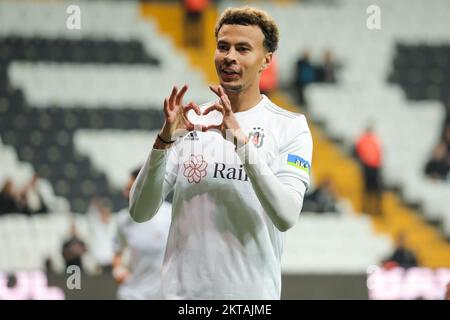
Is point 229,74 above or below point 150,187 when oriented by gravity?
above

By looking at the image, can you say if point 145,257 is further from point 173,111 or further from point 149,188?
point 173,111

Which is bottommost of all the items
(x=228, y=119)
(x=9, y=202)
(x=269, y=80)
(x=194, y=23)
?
(x=9, y=202)

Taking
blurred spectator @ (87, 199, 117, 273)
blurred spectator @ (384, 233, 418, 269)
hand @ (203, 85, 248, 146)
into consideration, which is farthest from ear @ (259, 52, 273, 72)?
blurred spectator @ (384, 233, 418, 269)

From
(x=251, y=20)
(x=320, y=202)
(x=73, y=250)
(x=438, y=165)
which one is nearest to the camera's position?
(x=251, y=20)

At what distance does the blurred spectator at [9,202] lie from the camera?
13.5 m

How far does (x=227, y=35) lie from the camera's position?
404cm

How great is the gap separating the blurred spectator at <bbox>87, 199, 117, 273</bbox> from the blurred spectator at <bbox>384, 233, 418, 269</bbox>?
3.98 m

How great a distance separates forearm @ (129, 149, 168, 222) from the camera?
3.88 m

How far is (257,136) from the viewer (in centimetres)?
407

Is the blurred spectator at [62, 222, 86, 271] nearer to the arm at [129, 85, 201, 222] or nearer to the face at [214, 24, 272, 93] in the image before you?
the arm at [129, 85, 201, 222]

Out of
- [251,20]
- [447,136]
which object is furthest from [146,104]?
[251,20]

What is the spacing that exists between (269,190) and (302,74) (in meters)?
12.5

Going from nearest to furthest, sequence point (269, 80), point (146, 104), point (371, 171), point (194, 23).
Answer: point (371, 171), point (146, 104), point (269, 80), point (194, 23)

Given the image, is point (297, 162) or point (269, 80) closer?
point (297, 162)
